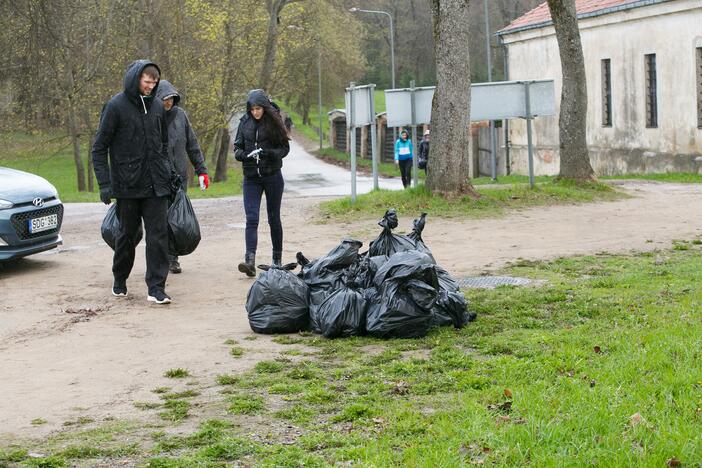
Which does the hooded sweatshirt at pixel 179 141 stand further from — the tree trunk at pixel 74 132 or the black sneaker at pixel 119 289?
the tree trunk at pixel 74 132

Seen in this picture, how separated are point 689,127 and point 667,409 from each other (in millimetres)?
25625

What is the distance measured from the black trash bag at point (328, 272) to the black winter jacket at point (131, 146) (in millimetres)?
1719

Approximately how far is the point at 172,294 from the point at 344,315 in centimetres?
300

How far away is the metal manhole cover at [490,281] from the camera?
1007cm

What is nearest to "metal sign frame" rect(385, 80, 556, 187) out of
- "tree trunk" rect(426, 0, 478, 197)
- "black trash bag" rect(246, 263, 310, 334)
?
"tree trunk" rect(426, 0, 478, 197)

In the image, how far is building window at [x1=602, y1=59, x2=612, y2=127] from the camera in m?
33.8

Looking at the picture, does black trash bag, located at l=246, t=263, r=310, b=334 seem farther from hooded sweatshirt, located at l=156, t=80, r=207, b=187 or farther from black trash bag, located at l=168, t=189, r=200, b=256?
hooded sweatshirt, located at l=156, t=80, r=207, b=187

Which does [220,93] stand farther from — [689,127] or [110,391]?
[110,391]

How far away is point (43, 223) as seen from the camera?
12047 mm

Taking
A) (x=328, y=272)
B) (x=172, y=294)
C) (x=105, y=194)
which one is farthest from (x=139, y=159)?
(x=328, y=272)

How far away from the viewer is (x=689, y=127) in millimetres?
A: 29391

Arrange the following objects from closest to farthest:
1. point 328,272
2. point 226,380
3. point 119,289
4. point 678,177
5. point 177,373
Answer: point 226,380, point 177,373, point 328,272, point 119,289, point 678,177

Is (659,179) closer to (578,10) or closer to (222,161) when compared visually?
(578,10)

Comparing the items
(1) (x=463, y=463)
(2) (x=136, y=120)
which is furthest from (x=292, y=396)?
(2) (x=136, y=120)
